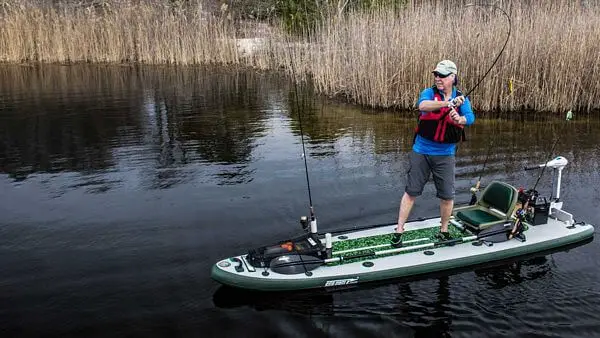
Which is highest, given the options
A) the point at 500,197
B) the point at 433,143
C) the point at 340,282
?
the point at 433,143

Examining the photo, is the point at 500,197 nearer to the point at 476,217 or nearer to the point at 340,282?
the point at 476,217

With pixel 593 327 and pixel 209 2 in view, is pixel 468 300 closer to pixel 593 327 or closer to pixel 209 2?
pixel 593 327

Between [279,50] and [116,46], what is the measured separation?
21.8 feet

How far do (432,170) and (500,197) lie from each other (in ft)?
3.57

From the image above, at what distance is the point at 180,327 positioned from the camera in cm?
439

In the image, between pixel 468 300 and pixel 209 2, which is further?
pixel 209 2

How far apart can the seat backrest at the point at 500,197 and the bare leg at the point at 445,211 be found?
2.34ft

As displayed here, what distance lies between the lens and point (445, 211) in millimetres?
5461

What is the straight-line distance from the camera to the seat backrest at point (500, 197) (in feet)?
18.9

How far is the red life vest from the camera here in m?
5.05

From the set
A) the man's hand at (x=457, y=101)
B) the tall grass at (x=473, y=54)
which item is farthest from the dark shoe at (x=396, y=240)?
the tall grass at (x=473, y=54)

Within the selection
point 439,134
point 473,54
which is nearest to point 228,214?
point 439,134

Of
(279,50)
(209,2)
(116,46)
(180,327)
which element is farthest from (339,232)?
(209,2)

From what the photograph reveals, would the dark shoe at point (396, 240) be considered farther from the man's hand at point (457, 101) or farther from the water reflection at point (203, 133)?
the water reflection at point (203, 133)
